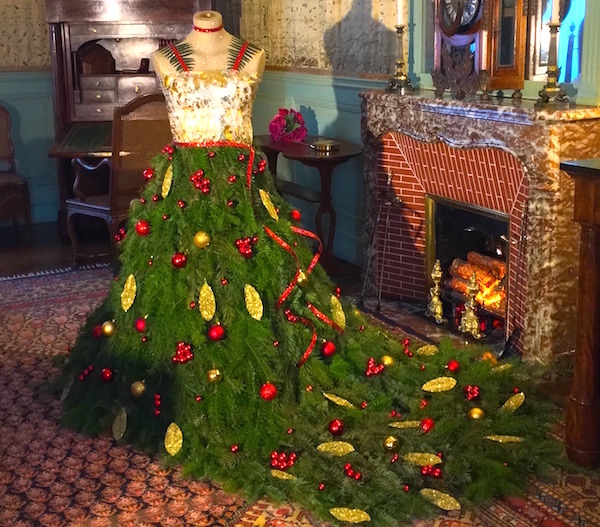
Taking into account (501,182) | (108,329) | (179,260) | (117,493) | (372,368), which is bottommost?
(117,493)

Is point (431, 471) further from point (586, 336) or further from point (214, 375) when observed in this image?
point (214, 375)

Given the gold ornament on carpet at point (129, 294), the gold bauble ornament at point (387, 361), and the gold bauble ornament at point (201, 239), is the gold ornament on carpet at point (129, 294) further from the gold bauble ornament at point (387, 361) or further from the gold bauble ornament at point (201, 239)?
the gold bauble ornament at point (387, 361)

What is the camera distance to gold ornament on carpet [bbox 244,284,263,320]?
277 centimetres

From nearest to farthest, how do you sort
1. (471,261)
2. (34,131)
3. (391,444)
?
(391,444), (471,261), (34,131)

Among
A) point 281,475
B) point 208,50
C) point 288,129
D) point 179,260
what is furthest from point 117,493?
point 288,129

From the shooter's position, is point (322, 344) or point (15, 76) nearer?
point (322, 344)

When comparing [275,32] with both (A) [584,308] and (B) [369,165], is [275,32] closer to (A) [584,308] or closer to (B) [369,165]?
(B) [369,165]

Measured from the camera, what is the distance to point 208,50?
2916 millimetres

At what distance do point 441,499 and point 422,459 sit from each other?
0.17 metres

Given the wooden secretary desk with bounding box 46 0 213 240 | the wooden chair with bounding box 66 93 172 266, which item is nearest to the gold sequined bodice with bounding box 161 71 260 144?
the wooden chair with bounding box 66 93 172 266

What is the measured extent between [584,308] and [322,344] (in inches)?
34.2

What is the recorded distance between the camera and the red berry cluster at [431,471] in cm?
255

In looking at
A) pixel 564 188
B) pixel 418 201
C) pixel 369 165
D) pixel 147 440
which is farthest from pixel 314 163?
pixel 147 440

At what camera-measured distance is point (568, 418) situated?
2664 mm
